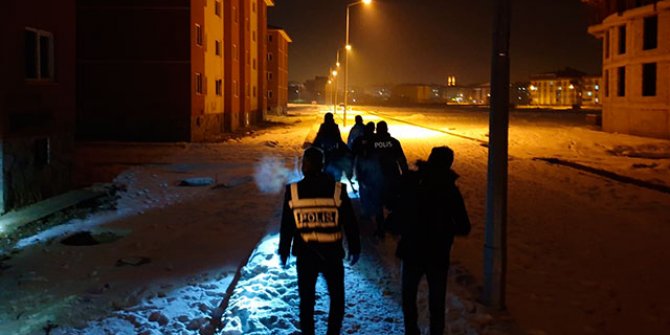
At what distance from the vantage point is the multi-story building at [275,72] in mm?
71750

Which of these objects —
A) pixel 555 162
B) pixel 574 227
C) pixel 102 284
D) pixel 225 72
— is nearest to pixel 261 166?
pixel 555 162

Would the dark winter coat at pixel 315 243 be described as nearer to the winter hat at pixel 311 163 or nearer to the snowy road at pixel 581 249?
the winter hat at pixel 311 163

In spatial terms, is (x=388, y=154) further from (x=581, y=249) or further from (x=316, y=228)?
(x=316, y=228)

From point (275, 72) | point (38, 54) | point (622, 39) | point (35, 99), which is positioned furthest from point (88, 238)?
point (275, 72)

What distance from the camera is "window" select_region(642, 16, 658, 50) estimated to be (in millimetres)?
33656

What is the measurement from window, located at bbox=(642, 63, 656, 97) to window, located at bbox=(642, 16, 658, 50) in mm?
985

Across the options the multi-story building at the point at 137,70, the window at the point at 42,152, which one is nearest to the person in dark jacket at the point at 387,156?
the window at the point at 42,152

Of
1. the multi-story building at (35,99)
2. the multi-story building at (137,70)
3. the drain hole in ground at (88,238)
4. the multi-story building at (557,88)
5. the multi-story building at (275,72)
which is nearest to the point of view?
the drain hole in ground at (88,238)

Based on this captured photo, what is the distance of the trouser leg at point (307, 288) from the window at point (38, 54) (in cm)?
987

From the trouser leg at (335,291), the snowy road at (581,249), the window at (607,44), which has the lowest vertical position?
the snowy road at (581,249)

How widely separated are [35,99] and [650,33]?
3154 centimetres

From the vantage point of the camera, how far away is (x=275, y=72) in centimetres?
7388

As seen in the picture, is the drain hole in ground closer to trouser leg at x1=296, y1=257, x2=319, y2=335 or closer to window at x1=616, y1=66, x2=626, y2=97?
trouser leg at x1=296, y1=257, x2=319, y2=335

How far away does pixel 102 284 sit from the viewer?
715cm
